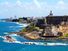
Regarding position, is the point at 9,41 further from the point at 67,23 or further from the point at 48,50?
the point at 67,23

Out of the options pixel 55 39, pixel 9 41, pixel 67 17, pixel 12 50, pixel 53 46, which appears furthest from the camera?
pixel 67 17

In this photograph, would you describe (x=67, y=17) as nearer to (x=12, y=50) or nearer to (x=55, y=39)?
(x=55, y=39)

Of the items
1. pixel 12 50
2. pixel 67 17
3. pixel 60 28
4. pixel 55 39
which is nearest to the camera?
pixel 12 50

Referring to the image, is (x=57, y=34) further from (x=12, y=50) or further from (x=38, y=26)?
(x=12, y=50)

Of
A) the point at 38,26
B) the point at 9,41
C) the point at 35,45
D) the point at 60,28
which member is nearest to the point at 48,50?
the point at 35,45

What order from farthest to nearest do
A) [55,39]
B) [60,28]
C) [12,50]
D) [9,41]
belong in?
[60,28]
[55,39]
[9,41]
[12,50]

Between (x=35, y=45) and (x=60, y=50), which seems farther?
(x=35, y=45)

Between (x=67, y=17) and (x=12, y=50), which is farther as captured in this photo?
(x=67, y=17)

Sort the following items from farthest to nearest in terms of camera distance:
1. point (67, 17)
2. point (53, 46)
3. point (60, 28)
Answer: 1. point (67, 17)
2. point (60, 28)
3. point (53, 46)

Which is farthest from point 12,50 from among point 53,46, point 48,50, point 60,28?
point 60,28
